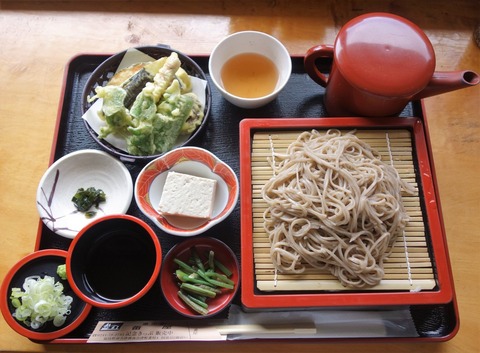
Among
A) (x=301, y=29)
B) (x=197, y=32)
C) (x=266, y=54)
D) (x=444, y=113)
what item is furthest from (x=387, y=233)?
(x=197, y=32)

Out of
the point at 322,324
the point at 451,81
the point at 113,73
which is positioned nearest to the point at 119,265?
the point at 322,324

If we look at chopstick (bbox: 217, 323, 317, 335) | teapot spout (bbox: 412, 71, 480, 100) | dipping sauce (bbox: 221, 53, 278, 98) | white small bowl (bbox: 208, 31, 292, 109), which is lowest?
chopstick (bbox: 217, 323, 317, 335)

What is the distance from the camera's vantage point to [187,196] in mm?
1620

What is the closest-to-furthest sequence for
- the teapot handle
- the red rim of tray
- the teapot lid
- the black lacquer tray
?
the red rim of tray, the teapot lid, the black lacquer tray, the teapot handle

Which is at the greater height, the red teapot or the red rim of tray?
the red teapot

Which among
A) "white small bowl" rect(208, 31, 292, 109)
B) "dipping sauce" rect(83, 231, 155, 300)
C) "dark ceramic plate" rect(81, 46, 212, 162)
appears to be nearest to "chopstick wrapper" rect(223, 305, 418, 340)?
"dipping sauce" rect(83, 231, 155, 300)

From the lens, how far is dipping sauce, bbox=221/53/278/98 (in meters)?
1.86

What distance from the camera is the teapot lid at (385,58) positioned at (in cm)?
146

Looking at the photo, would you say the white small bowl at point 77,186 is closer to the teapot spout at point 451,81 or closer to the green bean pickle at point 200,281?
the green bean pickle at point 200,281

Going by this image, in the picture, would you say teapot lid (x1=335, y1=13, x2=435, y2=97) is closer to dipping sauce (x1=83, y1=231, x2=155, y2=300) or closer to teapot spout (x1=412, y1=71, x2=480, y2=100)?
teapot spout (x1=412, y1=71, x2=480, y2=100)

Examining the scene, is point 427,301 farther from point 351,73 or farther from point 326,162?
→ point 351,73

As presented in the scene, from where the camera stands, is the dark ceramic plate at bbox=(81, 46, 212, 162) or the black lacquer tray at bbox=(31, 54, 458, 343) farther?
the dark ceramic plate at bbox=(81, 46, 212, 162)

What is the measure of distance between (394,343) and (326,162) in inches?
29.3

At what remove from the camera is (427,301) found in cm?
135
